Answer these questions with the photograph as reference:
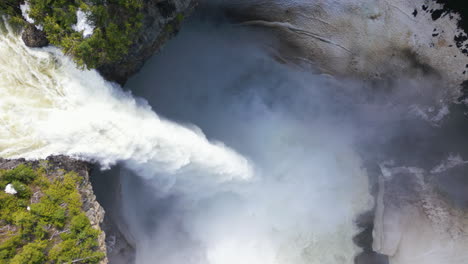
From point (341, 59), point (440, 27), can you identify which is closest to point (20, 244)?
Result: point (341, 59)

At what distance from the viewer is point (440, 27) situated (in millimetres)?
10883

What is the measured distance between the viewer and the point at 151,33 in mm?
9758

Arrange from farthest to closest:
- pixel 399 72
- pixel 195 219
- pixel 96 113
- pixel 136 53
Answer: pixel 195 219 < pixel 399 72 < pixel 136 53 < pixel 96 113

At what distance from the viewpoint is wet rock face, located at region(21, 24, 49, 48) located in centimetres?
864

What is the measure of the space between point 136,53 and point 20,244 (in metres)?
5.97

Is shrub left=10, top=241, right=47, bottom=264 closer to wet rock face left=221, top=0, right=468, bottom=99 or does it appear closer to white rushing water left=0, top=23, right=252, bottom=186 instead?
white rushing water left=0, top=23, right=252, bottom=186

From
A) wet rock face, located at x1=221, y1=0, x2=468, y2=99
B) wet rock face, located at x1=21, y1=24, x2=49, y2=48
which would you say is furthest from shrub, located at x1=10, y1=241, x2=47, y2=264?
wet rock face, located at x1=221, y1=0, x2=468, y2=99

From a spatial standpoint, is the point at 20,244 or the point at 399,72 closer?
the point at 20,244

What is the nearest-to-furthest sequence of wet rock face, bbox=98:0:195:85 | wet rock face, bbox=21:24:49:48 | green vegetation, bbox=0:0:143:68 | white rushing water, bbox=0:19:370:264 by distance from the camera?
green vegetation, bbox=0:0:143:68
wet rock face, bbox=21:24:49:48
white rushing water, bbox=0:19:370:264
wet rock face, bbox=98:0:195:85

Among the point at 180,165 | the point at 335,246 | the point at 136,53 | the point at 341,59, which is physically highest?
the point at 341,59

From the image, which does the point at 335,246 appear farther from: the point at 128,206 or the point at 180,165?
the point at 128,206

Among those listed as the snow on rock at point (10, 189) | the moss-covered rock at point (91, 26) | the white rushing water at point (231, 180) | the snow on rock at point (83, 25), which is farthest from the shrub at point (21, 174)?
the snow on rock at point (83, 25)

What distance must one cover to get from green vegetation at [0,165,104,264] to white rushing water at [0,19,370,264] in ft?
4.71

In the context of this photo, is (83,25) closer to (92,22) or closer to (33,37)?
(92,22)
